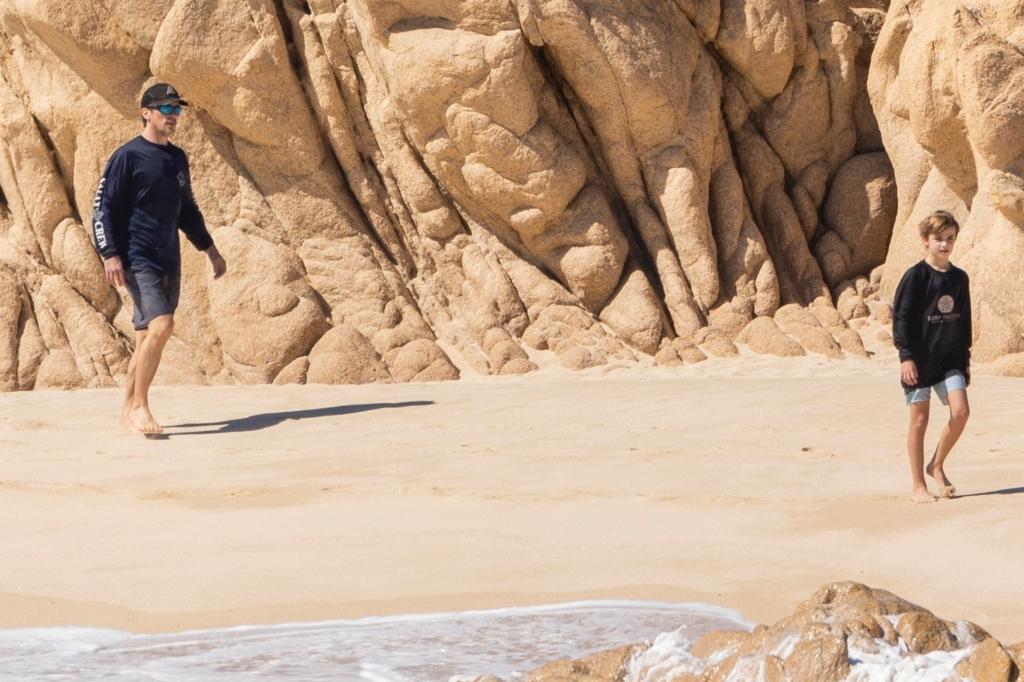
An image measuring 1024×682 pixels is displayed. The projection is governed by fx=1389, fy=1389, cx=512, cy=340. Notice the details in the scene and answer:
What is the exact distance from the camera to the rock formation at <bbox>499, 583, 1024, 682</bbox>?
2.69 metres

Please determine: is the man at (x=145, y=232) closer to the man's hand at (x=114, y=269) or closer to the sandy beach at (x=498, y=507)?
the man's hand at (x=114, y=269)

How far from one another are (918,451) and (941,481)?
136mm

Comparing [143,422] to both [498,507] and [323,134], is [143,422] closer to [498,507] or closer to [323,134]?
[498,507]

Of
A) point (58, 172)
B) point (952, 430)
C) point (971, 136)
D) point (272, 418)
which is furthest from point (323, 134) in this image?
point (952, 430)

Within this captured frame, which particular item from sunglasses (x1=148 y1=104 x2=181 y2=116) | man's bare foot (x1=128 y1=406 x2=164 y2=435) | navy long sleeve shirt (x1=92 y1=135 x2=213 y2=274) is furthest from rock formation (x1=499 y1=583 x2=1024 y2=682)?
sunglasses (x1=148 y1=104 x2=181 y2=116)

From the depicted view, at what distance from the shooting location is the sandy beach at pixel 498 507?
12.6 feet

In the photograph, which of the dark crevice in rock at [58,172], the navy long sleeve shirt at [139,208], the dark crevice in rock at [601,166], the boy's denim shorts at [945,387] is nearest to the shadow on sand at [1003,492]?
the boy's denim shorts at [945,387]

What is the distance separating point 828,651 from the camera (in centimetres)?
271

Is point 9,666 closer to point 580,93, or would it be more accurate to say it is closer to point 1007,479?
point 1007,479

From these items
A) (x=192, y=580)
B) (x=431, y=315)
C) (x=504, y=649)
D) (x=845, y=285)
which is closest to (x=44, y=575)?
(x=192, y=580)

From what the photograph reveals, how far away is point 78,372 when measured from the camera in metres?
12.0

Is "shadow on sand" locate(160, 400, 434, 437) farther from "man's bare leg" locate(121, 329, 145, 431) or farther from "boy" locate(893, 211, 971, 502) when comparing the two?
"boy" locate(893, 211, 971, 502)

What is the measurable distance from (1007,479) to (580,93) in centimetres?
757

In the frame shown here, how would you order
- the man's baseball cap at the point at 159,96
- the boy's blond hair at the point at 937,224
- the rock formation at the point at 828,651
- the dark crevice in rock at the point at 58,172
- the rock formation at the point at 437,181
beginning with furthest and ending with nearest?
the dark crevice in rock at the point at 58,172, the rock formation at the point at 437,181, the man's baseball cap at the point at 159,96, the boy's blond hair at the point at 937,224, the rock formation at the point at 828,651
